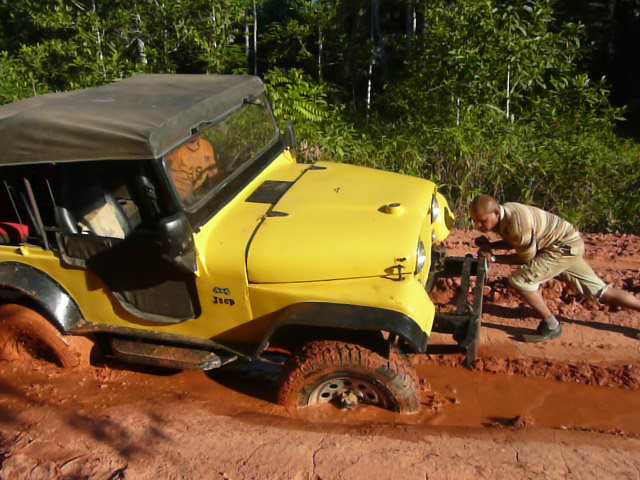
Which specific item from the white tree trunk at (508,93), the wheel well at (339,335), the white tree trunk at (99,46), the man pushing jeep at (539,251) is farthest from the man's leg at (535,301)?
the white tree trunk at (99,46)

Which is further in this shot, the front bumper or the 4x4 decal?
the front bumper

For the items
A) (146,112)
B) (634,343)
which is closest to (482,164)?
(634,343)

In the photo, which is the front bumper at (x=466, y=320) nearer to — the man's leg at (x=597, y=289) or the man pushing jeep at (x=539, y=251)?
the man pushing jeep at (x=539, y=251)

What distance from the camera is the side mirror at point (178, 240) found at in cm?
301

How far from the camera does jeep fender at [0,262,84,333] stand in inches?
142

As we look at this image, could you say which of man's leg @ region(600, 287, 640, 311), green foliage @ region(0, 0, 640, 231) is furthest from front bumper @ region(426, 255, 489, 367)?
green foliage @ region(0, 0, 640, 231)

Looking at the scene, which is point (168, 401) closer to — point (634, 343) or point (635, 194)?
point (634, 343)

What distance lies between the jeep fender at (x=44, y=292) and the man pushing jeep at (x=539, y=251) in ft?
8.78

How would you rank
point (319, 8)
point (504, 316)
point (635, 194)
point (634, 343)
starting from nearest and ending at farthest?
point (634, 343) → point (504, 316) → point (635, 194) → point (319, 8)

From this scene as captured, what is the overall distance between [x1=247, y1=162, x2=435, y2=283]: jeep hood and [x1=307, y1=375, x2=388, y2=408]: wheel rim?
0.67m

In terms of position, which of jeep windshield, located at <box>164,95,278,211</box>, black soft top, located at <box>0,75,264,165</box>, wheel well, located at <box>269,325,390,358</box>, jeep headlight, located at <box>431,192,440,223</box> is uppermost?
black soft top, located at <box>0,75,264,165</box>

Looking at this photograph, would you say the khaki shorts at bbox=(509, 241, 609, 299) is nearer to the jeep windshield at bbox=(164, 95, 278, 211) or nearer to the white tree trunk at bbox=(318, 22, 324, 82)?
the jeep windshield at bbox=(164, 95, 278, 211)

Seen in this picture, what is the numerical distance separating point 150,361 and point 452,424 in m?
1.91

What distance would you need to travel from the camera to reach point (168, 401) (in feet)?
12.6
